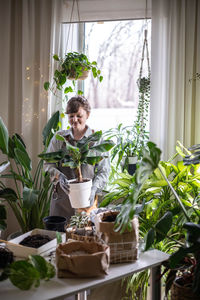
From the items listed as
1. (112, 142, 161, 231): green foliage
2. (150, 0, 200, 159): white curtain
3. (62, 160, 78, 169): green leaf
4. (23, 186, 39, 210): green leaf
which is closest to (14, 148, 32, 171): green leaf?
(23, 186, 39, 210): green leaf

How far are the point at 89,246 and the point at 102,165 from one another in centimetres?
124

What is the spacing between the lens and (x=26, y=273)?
1.67 metres

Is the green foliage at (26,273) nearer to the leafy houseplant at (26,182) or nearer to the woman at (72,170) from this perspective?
the woman at (72,170)

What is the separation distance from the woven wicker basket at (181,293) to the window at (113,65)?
7.13ft

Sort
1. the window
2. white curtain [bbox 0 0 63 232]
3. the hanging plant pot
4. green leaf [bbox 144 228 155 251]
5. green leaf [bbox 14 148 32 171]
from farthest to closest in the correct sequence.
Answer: the window → white curtain [bbox 0 0 63 232] → the hanging plant pot → green leaf [bbox 14 148 32 171] → green leaf [bbox 144 228 155 251]

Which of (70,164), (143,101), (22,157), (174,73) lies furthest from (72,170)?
(174,73)

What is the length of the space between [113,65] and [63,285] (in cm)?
275

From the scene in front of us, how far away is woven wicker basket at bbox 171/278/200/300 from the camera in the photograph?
6.51ft

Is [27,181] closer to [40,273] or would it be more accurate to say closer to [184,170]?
[184,170]

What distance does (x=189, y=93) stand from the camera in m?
3.32

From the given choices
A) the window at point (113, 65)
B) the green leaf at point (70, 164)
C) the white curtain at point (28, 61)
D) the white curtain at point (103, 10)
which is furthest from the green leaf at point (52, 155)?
the white curtain at point (103, 10)

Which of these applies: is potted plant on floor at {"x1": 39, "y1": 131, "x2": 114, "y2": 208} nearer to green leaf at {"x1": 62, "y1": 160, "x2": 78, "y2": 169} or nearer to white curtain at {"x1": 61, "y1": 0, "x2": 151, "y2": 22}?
green leaf at {"x1": 62, "y1": 160, "x2": 78, "y2": 169}

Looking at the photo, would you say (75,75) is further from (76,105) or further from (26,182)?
(26,182)

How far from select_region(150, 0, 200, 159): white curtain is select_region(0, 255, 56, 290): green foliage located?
192 centimetres
